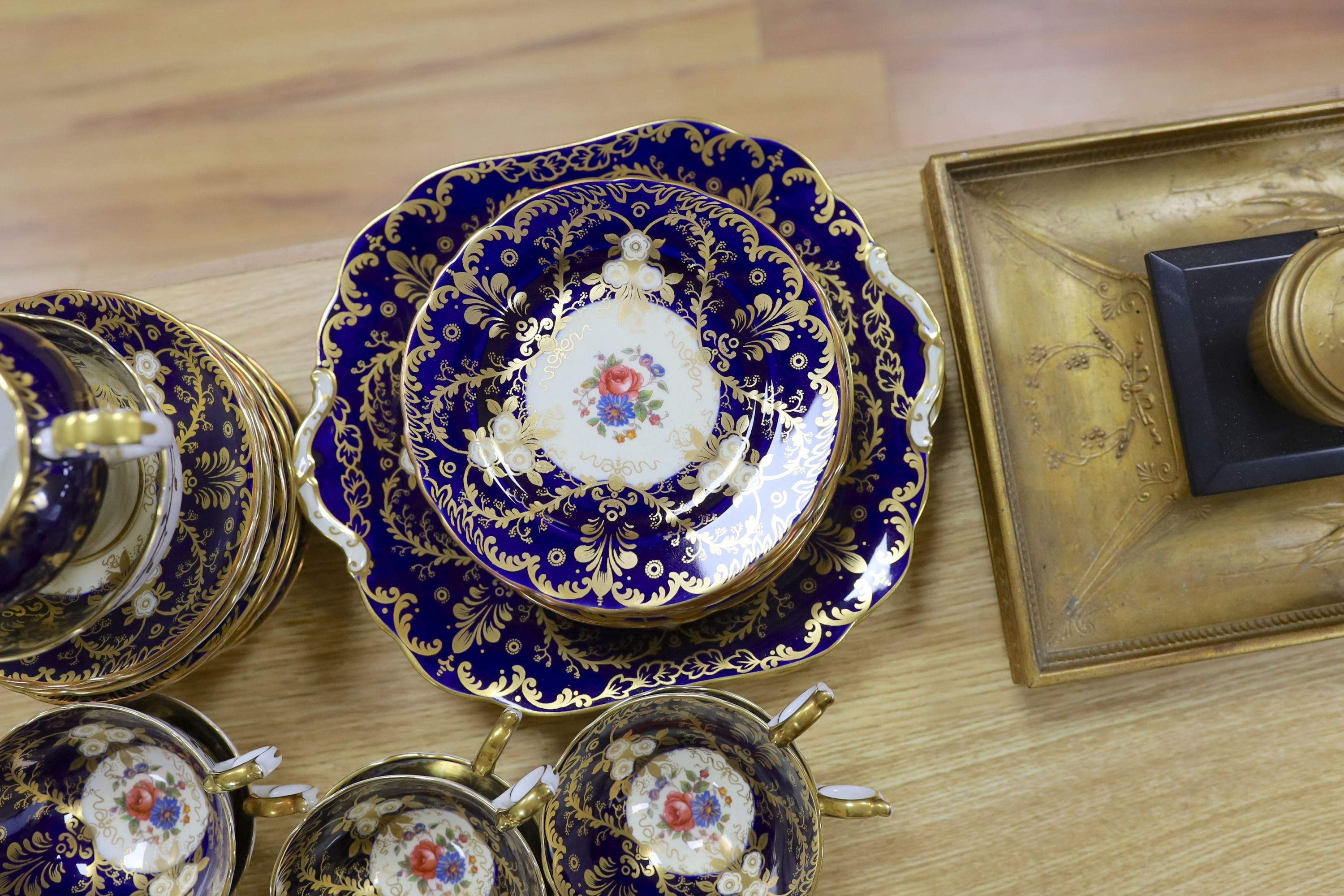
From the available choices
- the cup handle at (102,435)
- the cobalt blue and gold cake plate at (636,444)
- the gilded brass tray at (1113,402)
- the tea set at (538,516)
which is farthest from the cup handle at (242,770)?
the gilded brass tray at (1113,402)

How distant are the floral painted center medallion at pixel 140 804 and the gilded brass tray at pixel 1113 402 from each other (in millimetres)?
638

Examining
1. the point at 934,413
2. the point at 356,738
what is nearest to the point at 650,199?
the point at 934,413

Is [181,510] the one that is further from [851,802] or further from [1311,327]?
[1311,327]

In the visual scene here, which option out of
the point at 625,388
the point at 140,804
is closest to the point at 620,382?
the point at 625,388

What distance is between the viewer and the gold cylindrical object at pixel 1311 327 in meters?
0.57

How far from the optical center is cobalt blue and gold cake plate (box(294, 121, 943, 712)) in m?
0.59

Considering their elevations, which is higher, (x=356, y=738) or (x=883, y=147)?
(x=883, y=147)

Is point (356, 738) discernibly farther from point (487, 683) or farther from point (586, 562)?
point (586, 562)

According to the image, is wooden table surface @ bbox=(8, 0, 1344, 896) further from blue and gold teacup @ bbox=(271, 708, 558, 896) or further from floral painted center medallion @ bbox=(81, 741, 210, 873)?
blue and gold teacup @ bbox=(271, 708, 558, 896)

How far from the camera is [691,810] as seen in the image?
668mm

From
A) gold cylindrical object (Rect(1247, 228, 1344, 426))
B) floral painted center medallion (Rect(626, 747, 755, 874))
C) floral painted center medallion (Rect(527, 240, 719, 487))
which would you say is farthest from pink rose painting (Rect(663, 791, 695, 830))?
gold cylindrical object (Rect(1247, 228, 1344, 426))

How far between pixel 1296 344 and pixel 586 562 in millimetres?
505

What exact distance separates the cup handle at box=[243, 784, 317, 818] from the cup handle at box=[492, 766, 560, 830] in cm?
14

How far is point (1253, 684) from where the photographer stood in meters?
0.69
